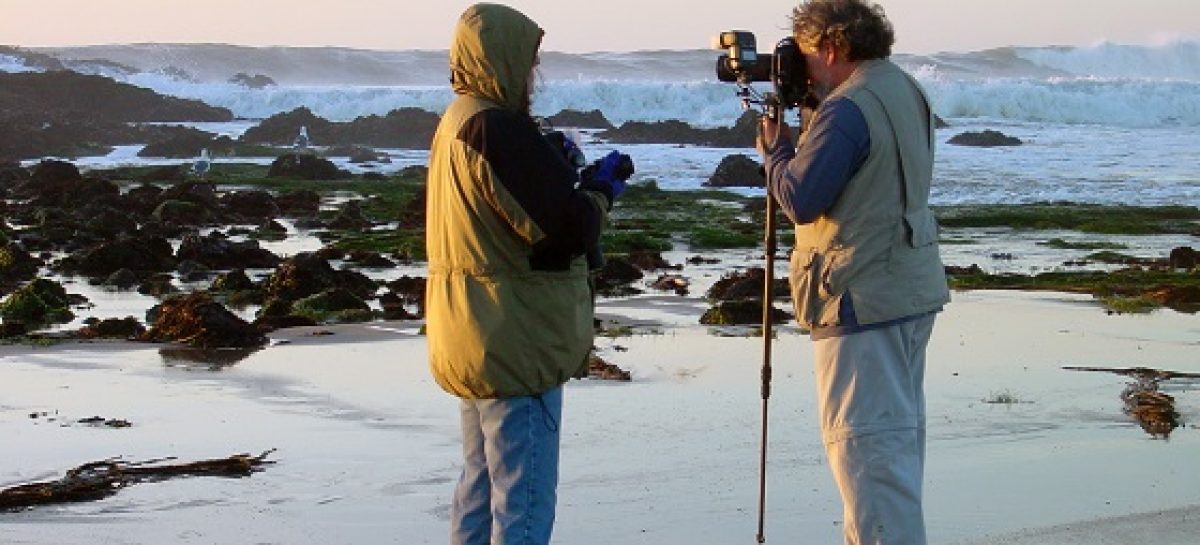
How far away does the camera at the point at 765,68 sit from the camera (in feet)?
15.2

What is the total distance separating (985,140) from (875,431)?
38293mm

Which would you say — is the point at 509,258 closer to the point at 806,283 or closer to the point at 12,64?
the point at 806,283

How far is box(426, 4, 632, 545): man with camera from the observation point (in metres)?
4.28

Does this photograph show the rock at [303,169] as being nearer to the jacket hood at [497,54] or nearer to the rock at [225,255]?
the rock at [225,255]

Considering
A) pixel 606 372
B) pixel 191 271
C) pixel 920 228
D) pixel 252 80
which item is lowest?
pixel 252 80

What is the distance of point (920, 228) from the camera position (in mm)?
4461

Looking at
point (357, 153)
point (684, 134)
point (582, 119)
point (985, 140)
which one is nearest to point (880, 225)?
point (985, 140)

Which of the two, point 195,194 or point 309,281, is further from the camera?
point 195,194

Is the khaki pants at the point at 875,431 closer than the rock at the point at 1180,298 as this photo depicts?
Yes

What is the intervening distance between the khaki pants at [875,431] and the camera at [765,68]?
2.12ft

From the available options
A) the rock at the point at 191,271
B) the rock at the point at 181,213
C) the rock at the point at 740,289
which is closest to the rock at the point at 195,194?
the rock at the point at 181,213

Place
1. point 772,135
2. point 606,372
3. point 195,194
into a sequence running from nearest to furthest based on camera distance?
point 772,135 < point 606,372 < point 195,194

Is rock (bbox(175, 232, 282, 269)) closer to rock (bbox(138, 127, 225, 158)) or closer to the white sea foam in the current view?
rock (bbox(138, 127, 225, 158))

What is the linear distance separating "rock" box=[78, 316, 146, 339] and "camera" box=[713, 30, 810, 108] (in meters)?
6.86
